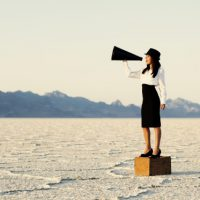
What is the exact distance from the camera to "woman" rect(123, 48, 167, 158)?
630 cm

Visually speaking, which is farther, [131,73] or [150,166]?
[131,73]

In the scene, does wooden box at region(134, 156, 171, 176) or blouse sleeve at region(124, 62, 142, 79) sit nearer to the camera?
wooden box at region(134, 156, 171, 176)

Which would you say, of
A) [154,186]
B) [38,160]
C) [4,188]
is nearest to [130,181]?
[154,186]

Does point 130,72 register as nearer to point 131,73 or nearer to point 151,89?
point 131,73

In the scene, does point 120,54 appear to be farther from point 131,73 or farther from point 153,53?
point 153,53

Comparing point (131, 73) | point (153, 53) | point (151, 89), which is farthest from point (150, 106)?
point (153, 53)

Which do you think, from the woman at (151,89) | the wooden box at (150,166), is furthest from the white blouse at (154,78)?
the wooden box at (150,166)

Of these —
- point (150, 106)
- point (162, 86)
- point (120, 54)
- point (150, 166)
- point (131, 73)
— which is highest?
point (120, 54)

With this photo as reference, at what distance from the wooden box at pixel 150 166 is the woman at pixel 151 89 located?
8 cm

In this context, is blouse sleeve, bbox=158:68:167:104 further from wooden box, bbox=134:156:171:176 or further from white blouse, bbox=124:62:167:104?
wooden box, bbox=134:156:171:176

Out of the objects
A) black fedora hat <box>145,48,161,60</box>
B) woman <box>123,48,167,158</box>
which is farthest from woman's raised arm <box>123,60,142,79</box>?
black fedora hat <box>145,48,161,60</box>

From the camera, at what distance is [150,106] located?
6312 mm

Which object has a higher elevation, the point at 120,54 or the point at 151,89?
the point at 120,54

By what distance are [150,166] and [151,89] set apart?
858 millimetres
